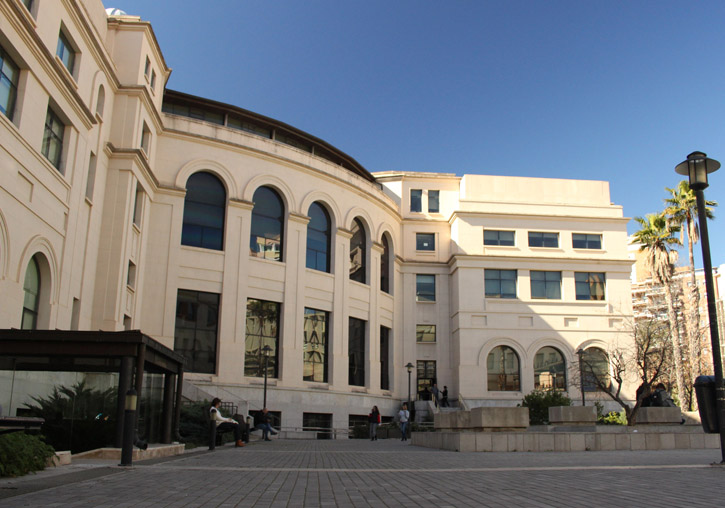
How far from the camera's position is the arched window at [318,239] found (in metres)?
39.8

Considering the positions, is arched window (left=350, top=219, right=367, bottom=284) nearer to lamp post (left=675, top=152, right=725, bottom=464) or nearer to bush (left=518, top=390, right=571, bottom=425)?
A: bush (left=518, top=390, right=571, bottom=425)

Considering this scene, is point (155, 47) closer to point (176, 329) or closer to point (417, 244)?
point (176, 329)

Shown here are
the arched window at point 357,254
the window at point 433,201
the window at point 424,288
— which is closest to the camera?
the arched window at point 357,254

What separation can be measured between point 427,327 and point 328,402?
42.5 ft

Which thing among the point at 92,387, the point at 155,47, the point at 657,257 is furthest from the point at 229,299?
the point at 657,257

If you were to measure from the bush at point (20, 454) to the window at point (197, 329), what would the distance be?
22.8 m

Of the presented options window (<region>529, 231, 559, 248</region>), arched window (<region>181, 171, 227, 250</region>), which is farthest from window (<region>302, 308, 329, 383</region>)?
window (<region>529, 231, 559, 248</region>)

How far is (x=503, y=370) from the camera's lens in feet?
154

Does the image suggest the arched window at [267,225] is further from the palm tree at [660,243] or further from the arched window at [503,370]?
the palm tree at [660,243]

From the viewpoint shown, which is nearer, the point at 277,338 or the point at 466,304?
the point at 277,338

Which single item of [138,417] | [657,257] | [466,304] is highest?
[657,257]

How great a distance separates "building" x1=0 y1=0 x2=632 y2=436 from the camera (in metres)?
22.8

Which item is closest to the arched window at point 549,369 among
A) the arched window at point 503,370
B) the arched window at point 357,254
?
the arched window at point 503,370

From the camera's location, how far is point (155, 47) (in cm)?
3253
